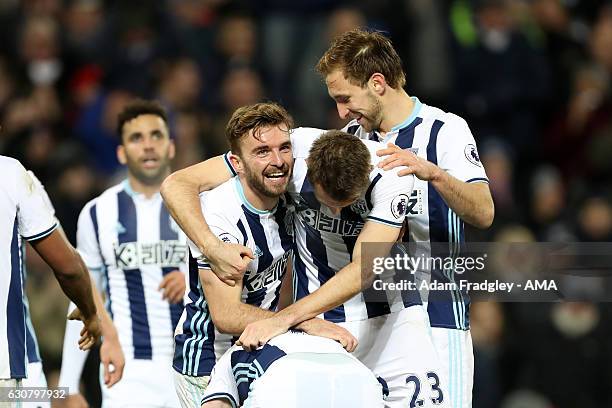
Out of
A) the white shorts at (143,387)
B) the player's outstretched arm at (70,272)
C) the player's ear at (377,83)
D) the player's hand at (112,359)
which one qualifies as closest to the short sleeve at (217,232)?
the player's outstretched arm at (70,272)

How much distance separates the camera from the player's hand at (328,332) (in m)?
5.27

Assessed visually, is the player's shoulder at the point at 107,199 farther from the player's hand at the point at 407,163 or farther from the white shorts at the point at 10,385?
the player's hand at the point at 407,163

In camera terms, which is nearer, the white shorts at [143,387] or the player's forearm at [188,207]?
the player's forearm at [188,207]

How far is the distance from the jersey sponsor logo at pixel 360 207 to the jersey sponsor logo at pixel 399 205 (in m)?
0.13

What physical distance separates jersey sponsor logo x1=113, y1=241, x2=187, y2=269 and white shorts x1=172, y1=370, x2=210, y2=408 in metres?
1.34

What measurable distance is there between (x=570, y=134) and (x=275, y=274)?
578 cm

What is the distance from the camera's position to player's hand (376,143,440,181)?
17.6 feet

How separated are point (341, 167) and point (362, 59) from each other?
2.69ft

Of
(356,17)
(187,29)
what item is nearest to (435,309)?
(356,17)

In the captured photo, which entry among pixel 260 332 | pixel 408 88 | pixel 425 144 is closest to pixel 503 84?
pixel 408 88

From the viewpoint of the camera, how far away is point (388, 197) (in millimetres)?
5430

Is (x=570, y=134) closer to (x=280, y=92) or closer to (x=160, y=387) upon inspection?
(x=280, y=92)

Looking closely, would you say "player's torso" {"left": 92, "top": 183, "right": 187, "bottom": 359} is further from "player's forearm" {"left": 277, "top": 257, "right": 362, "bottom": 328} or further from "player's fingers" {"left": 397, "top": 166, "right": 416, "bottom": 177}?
"player's fingers" {"left": 397, "top": 166, "right": 416, "bottom": 177}

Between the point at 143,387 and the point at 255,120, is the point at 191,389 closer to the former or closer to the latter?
the point at 143,387
